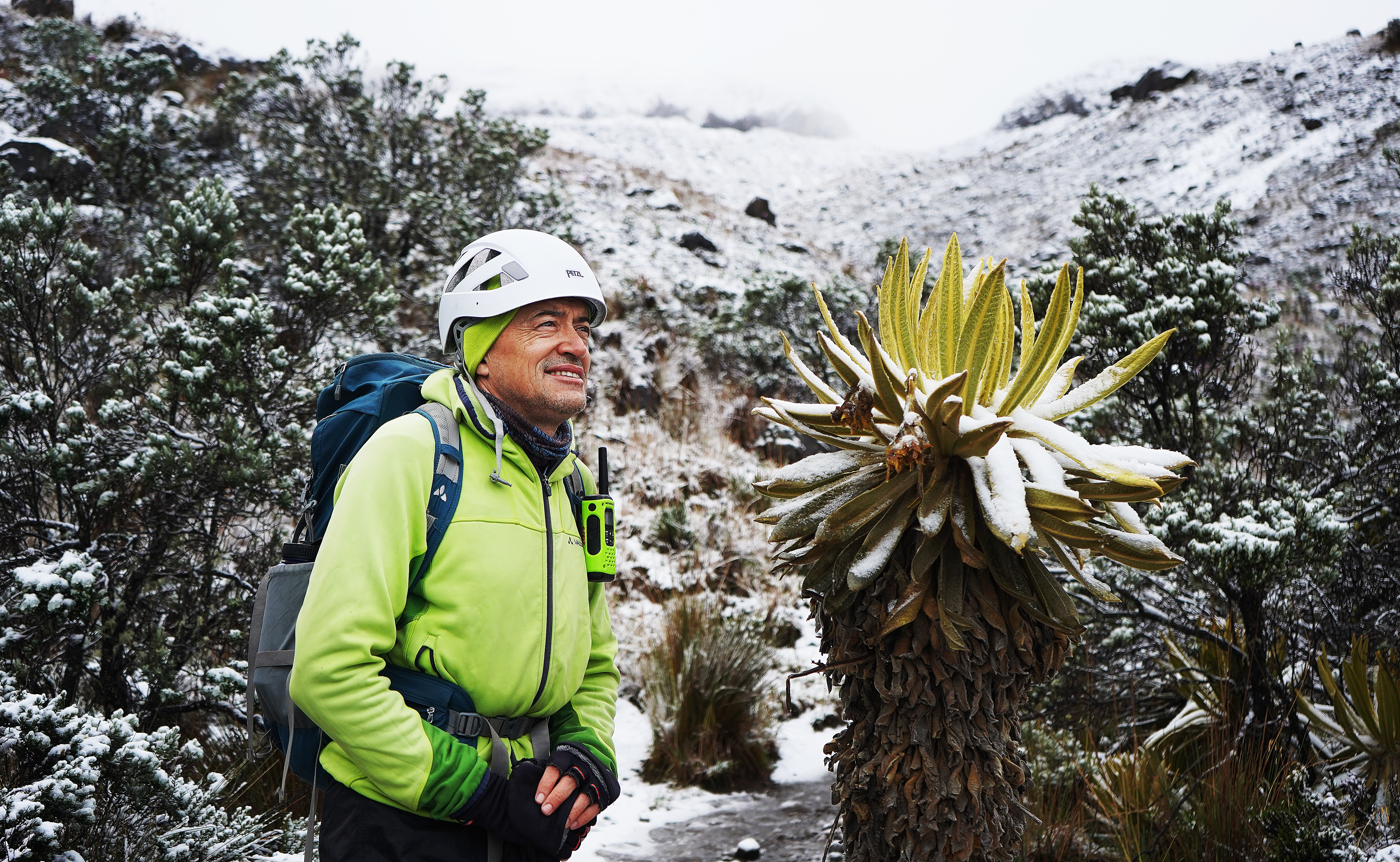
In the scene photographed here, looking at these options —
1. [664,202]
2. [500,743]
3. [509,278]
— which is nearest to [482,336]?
[509,278]

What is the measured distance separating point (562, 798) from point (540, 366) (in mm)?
921

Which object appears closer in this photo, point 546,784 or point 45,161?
point 546,784

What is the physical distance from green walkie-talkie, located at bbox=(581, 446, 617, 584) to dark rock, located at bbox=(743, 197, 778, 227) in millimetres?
20840

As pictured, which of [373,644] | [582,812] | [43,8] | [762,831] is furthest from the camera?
[43,8]

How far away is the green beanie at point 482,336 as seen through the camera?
1.91 m

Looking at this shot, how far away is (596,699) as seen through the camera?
2000 mm

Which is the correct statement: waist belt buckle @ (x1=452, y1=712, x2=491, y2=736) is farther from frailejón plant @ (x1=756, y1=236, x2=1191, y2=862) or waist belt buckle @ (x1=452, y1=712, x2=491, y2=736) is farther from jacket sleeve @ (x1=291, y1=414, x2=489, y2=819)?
frailejón plant @ (x1=756, y1=236, x2=1191, y2=862)

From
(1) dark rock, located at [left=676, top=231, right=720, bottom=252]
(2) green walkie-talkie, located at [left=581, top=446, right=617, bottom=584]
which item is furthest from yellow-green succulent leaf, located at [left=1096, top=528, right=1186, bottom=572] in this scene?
(1) dark rock, located at [left=676, top=231, right=720, bottom=252]

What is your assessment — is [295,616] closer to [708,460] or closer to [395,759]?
[395,759]

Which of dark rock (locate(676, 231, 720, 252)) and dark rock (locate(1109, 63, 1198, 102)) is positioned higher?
dark rock (locate(1109, 63, 1198, 102))

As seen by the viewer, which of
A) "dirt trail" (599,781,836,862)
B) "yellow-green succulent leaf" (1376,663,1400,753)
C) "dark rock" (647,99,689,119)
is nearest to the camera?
"yellow-green succulent leaf" (1376,663,1400,753)

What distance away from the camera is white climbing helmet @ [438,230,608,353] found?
1.87 m

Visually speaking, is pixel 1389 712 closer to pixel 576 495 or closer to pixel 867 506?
pixel 867 506

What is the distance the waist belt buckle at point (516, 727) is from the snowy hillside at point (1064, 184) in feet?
38.1
